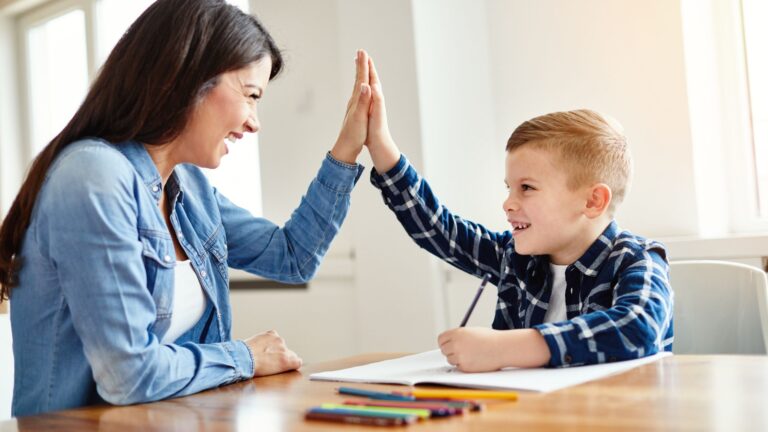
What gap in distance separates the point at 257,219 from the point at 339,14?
56.7 inches

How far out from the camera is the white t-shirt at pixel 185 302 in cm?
127

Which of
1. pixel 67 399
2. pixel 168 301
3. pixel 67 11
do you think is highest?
pixel 67 11

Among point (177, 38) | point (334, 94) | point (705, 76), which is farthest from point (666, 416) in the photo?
point (334, 94)

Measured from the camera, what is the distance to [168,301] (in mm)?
1211

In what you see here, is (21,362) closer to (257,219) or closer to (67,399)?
(67,399)

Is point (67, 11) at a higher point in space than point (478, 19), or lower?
higher

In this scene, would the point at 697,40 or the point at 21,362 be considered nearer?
the point at 21,362

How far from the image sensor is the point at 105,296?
106cm

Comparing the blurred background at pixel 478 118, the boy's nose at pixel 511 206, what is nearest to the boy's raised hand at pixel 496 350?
the boy's nose at pixel 511 206

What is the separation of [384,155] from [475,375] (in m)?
0.57

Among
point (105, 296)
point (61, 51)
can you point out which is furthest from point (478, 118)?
point (61, 51)

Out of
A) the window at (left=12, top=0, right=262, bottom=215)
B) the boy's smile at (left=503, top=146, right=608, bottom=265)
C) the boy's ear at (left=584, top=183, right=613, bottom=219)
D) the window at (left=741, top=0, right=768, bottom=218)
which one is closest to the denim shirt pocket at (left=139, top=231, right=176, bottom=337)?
the boy's smile at (left=503, top=146, right=608, bottom=265)

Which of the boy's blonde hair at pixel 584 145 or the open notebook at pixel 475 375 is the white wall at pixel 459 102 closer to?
the boy's blonde hair at pixel 584 145

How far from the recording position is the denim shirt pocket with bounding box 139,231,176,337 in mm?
1172
